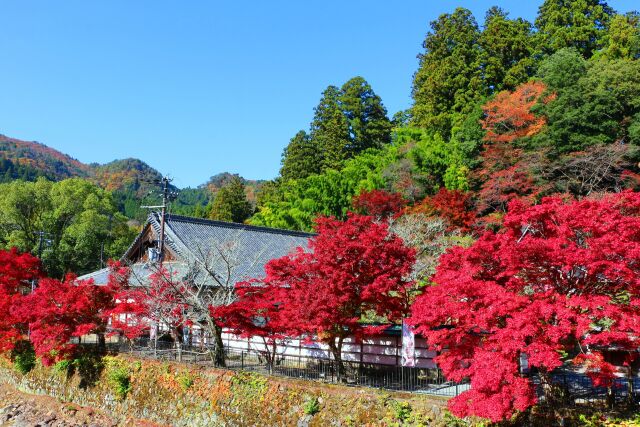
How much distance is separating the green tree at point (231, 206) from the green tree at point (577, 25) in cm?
3415

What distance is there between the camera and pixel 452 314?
1081 centimetres

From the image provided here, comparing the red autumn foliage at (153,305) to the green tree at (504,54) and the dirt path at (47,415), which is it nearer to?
the dirt path at (47,415)

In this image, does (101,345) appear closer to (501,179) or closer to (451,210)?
(451,210)

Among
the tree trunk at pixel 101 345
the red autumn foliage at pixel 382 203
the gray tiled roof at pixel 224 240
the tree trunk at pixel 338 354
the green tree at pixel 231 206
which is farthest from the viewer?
the green tree at pixel 231 206

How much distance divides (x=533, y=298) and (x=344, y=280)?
16.0 ft

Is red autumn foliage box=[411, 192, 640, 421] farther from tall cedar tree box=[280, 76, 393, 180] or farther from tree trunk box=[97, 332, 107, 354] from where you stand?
tall cedar tree box=[280, 76, 393, 180]

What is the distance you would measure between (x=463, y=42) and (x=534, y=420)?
32133 millimetres

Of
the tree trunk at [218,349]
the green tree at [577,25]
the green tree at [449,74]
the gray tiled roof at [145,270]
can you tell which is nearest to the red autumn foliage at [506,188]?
the green tree at [449,74]

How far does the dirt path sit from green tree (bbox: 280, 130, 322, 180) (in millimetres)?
31947

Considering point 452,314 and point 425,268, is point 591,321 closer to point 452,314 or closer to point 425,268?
point 452,314

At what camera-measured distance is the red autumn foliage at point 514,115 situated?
28656 mm

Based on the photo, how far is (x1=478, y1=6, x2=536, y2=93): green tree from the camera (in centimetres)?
3488

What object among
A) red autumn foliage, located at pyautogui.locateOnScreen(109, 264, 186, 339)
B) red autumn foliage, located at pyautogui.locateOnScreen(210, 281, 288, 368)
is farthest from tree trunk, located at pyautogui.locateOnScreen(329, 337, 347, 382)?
red autumn foliage, located at pyautogui.locateOnScreen(109, 264, 186, 339)

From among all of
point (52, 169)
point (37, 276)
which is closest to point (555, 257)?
point (37, 276)
